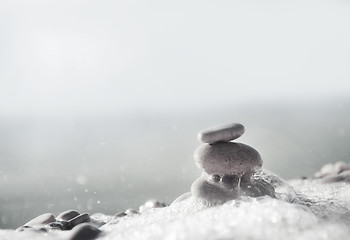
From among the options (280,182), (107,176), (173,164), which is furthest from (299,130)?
(280,182)

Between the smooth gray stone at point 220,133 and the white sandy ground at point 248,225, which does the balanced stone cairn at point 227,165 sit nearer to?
the smooth gray stone at point 220,133

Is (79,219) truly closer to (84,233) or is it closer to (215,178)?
(84,233)

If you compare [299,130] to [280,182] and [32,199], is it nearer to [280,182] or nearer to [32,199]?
[32,199]

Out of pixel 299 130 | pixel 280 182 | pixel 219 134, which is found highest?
pixel 219 134

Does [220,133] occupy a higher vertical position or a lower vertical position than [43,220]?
higher

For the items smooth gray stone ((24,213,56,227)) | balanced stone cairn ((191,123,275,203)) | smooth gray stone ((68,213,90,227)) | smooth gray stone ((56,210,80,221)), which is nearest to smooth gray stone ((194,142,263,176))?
balanced stone cairn ((191,123,275,203))

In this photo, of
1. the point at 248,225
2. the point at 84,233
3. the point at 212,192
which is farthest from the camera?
the point at 212,192

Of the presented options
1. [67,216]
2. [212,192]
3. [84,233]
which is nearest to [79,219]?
[67,216]
